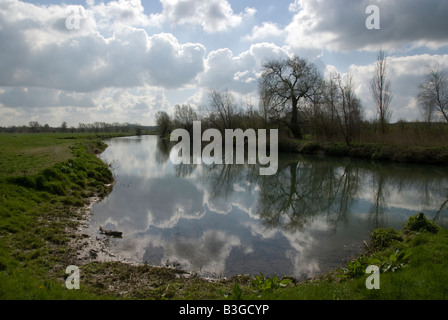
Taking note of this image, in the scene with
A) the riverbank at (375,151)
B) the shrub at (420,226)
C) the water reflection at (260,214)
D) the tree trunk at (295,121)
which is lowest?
the water reflection at (260,214)

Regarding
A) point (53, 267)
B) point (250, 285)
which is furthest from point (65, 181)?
point (250, 285)

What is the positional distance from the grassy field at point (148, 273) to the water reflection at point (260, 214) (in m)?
0.85

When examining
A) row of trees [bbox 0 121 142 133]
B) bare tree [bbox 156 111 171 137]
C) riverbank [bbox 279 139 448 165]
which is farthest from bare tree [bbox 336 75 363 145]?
row of trees [bbox 0 121 142 133]

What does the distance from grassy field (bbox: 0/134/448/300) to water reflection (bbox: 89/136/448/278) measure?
85 cm

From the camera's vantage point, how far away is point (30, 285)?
3533mm

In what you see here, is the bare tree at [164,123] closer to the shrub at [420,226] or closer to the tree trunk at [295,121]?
the tree trunk at [295,121]

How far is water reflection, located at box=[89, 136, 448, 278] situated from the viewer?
6.12m

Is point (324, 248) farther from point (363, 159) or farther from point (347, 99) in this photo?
point (347, 99)

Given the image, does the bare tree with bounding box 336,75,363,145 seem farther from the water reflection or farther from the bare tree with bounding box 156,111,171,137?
the bare tree with bounding box 156,111,171,137

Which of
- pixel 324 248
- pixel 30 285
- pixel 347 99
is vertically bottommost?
pixel 324 248

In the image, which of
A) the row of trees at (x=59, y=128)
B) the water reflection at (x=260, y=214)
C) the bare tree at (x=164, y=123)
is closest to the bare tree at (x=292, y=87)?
the water reflection at (x=260, y=214)

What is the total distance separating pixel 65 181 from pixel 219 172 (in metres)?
10.8

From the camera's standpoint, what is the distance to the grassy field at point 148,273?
336 cm
